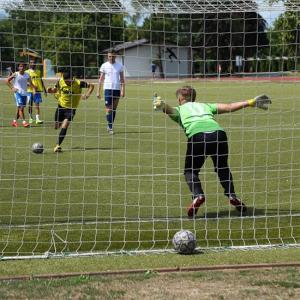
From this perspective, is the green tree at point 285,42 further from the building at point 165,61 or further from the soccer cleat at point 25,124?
the soccer cleat at point 25,124

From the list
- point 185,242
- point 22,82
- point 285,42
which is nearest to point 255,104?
point 185,242

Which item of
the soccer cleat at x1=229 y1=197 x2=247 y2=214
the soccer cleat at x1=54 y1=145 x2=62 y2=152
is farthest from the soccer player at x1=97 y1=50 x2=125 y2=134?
the soccer cleat at x1=229 y1=197 x2=247 y2=214

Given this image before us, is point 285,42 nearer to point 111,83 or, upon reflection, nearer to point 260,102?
point 260,102

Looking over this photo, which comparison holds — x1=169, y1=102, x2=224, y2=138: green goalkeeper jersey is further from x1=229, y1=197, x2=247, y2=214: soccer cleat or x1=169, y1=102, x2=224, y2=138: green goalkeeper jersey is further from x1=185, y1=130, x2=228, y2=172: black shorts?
x1=229, y1=197, x2=247, y2=214: soccer cleat

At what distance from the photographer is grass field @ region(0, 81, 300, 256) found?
7043mm

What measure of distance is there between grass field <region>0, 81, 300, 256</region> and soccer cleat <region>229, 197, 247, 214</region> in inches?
3.8

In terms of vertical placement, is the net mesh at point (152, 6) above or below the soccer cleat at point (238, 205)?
above

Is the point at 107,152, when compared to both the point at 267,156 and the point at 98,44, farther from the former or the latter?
the point at 98,44

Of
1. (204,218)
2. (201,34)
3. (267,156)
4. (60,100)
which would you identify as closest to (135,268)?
(204,218)

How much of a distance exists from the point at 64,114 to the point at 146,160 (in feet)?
8.26

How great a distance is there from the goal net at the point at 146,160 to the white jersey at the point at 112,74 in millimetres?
1777

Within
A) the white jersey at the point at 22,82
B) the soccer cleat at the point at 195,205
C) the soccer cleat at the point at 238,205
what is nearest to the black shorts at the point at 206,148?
the soccer cleat at the point at 238,205

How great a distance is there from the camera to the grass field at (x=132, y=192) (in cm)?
704

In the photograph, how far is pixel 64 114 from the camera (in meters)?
13.8
